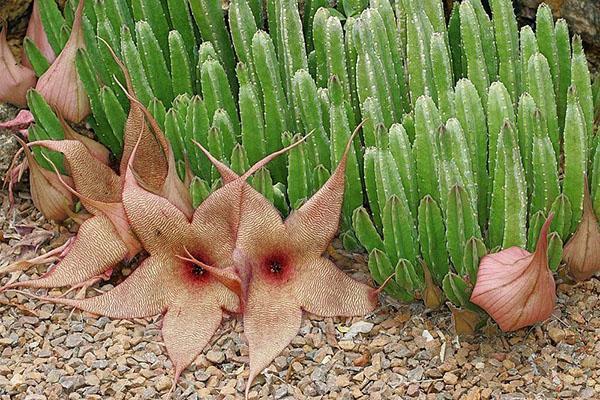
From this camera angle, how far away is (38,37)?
2.86 m

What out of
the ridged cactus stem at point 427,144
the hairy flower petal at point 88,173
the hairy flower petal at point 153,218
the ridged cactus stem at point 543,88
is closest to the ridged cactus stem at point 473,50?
the ridged cactus stem at point 543,88

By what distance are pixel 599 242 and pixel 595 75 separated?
708 millimetres

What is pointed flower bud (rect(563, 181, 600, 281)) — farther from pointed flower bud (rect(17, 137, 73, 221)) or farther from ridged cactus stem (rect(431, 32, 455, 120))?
pointed flower bud (rect(17, 137, 73, 221))

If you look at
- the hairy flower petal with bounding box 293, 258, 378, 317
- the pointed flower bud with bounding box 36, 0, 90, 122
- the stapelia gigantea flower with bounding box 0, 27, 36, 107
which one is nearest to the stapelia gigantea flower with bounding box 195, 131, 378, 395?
the hairy flower petal with bounding box 293, 258, 378, 317

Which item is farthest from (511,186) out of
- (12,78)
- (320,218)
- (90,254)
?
(12,78)

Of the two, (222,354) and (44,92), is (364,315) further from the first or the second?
(44,92)

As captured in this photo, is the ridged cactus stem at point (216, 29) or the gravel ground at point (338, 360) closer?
the gravel ground at point (338, 360)

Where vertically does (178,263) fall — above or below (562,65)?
below

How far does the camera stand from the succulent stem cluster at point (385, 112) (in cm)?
223

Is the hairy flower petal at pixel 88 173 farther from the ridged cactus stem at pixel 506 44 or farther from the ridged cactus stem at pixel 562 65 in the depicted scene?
the ridged cactus stem at pixel 562 65

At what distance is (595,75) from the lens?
9.30 feet

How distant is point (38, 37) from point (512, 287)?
148cm

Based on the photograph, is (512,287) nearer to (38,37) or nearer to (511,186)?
A: (511,186)

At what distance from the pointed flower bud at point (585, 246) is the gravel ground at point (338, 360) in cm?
8
